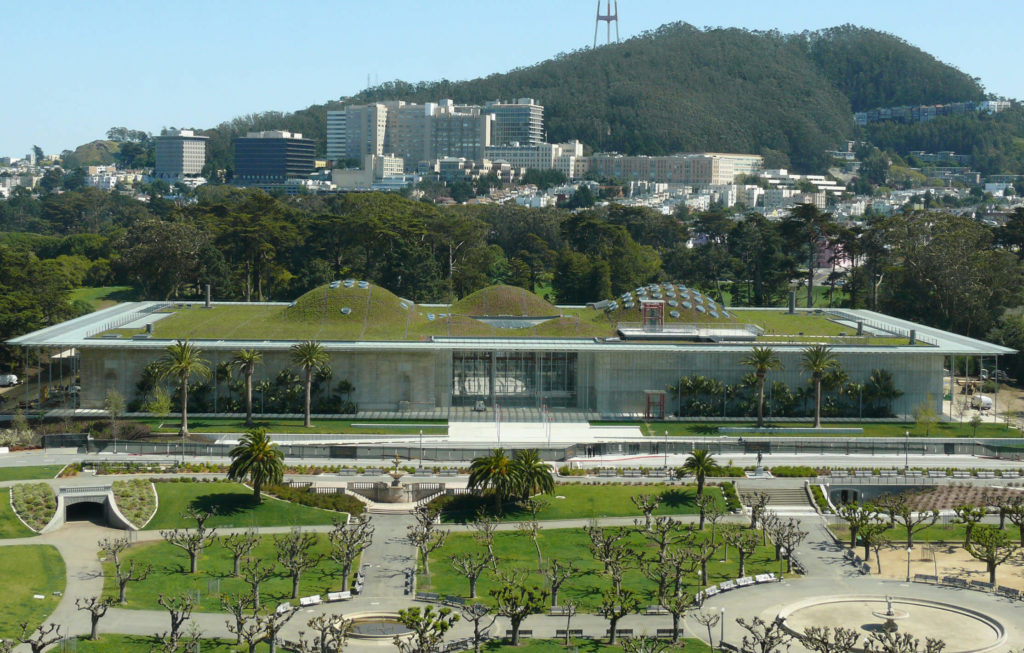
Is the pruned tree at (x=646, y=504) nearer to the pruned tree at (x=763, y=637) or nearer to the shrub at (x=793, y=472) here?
the shrub at (x=793, y=472)

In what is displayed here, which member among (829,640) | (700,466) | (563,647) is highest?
(700,466)

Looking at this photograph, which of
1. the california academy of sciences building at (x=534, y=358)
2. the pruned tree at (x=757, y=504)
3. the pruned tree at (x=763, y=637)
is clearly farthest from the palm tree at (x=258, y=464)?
the pruned tree at (x=763, y=637)

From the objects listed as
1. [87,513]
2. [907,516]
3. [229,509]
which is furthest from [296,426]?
[907,516]

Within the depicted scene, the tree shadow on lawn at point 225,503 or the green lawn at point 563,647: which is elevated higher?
the tree shadow on lawn at point 225,503

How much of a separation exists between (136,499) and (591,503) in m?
21.5

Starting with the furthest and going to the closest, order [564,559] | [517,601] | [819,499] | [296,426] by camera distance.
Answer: [296,426], [819,499], [564,559], [517,601]

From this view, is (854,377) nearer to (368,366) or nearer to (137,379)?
(368,366)

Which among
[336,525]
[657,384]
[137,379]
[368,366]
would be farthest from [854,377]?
[137,379]

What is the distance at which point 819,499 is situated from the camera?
209 feet

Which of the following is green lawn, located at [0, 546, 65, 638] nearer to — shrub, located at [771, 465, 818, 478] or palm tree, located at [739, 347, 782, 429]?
shrub, located at [771, 465, 818, 478]

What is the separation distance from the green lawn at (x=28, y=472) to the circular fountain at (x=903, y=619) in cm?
3657

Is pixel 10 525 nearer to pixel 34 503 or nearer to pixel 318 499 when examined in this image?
pixel 34 503

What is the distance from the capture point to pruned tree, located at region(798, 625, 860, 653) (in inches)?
1647

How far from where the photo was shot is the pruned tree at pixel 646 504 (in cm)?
5790
